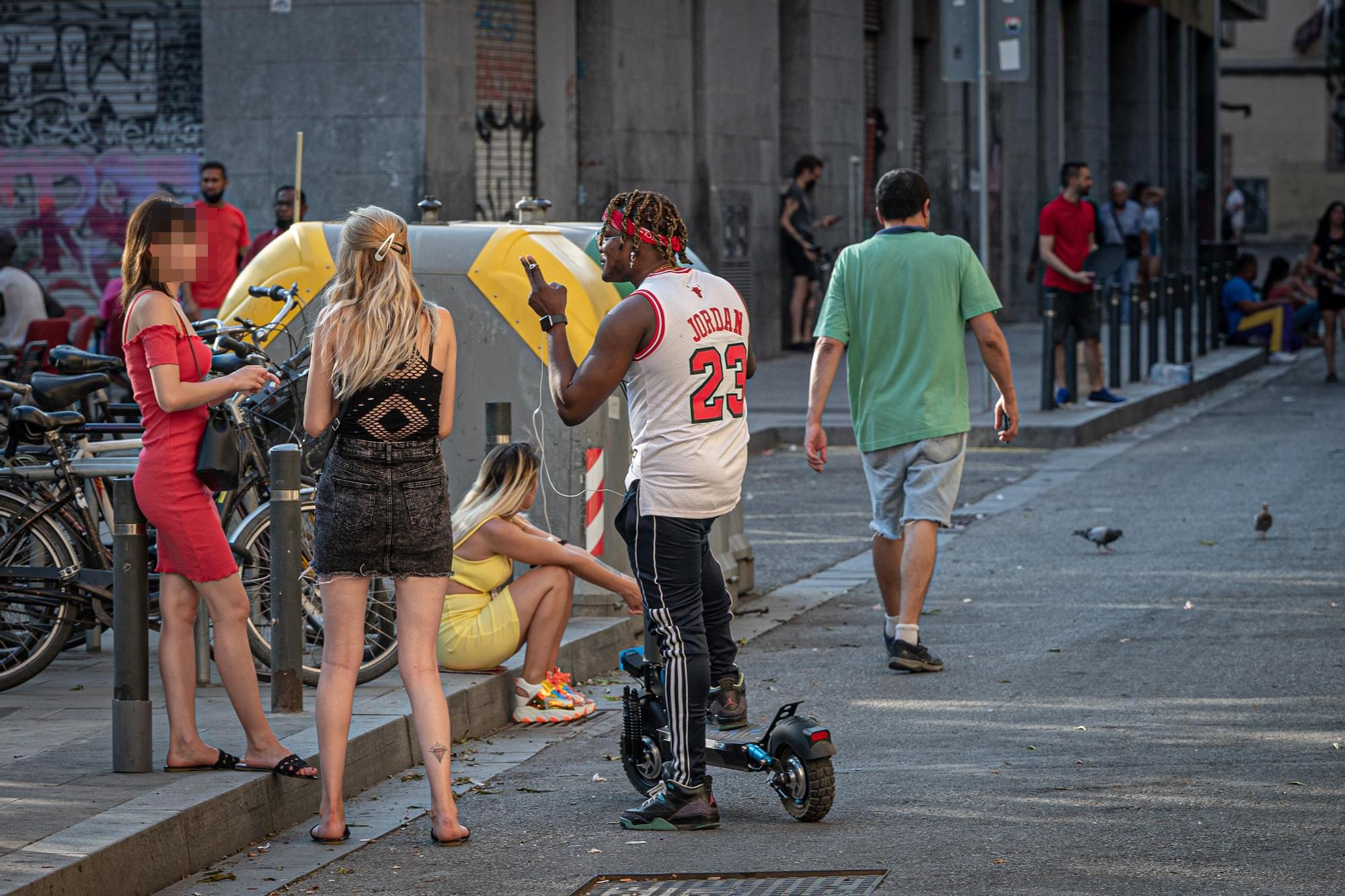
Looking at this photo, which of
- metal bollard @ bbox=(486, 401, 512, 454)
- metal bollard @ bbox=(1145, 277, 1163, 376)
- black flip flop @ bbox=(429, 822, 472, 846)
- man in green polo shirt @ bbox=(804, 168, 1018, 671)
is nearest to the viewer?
black flip flop @ bbox=(429, 822, 472, 846)

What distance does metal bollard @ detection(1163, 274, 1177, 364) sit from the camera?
2080 cm

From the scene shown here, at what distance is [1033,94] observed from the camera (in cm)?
3216

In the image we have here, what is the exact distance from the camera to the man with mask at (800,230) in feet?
76.2

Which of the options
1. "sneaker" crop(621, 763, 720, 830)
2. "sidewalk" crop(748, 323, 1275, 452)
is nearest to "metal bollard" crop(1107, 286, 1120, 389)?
"sidewalk" crop(748, 323, 1275, 452)

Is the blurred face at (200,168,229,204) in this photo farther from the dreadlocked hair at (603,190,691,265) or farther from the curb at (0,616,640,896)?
the dreadlocked hair at (603,190,691,265)

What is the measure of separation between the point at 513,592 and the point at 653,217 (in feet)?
6.71

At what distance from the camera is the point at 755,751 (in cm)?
561

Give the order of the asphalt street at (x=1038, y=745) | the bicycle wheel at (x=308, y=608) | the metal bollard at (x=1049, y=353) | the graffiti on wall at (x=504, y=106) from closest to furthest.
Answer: the asphalt street at (x=1038, y=745), the bicycle wheel at (x=308, y=608), the metal bollard at (x=1049, y=353), the graffiti on wall at (x=504, y=106)

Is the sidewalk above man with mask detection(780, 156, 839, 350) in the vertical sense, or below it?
below

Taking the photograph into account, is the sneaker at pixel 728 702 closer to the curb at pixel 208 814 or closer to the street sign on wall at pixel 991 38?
the curb at pixel 208 814

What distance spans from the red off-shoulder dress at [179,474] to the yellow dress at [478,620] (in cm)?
146

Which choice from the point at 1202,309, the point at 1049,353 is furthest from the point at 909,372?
the point at 1202,309

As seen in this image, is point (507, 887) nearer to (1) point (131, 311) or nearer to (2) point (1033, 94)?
(1) point (131, 311)

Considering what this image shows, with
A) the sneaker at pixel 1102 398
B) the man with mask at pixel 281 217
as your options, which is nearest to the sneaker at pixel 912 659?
the man with mask at pixel 281 217
